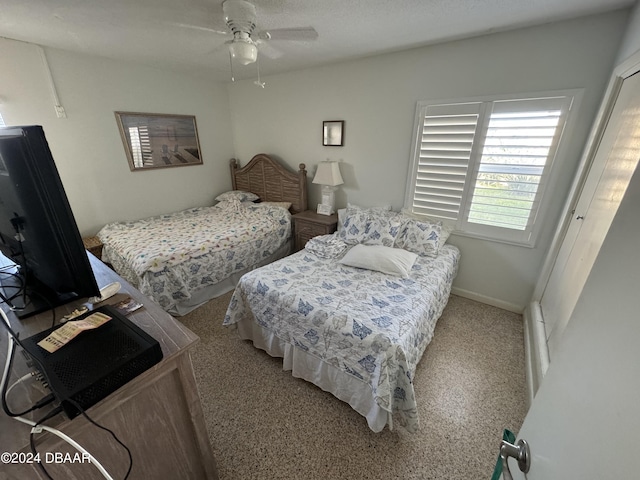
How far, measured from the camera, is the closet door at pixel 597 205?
129 cm

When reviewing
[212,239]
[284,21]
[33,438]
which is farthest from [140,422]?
[284,21]

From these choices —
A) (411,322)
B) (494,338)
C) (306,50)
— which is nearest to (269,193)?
(306,50)

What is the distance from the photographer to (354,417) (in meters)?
1.55

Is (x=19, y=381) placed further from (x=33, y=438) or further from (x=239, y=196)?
(x=239, y=196)

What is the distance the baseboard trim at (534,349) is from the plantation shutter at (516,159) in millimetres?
739

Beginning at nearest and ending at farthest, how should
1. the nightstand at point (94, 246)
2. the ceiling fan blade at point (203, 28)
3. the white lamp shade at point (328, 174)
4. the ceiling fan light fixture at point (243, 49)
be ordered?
1. the ceiling fan light fixture at point (243, 49)
2. the ceiling fan blade at point (203, 28)
3. the nightstand at point (94, 246)
4. the white lamp shade at point (328, 174)

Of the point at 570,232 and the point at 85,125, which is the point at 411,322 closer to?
the point at 570,232

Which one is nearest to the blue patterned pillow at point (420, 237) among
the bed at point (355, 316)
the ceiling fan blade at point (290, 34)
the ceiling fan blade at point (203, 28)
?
the bed at point (355, 316)

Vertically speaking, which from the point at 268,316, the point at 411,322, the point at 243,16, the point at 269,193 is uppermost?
the point at 243,16

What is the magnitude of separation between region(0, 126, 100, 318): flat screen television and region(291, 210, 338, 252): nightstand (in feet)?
7.34

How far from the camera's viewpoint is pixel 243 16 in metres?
1.62

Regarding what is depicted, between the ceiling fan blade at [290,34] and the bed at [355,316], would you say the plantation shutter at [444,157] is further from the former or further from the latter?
the ceiling fan blade at [290,34]

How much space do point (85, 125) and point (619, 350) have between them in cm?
395

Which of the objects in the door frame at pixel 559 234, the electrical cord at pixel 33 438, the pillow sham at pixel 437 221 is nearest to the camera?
the electrical cord at pixel 33 438
